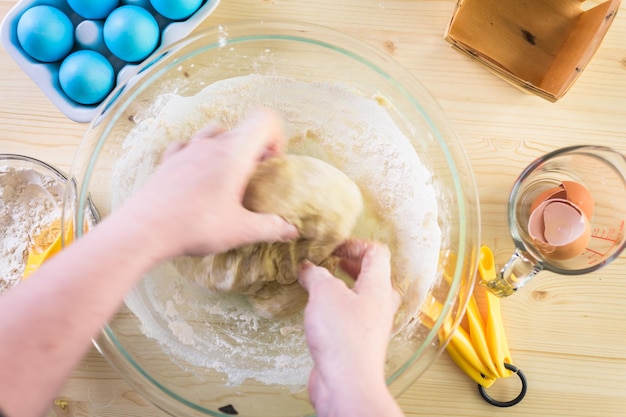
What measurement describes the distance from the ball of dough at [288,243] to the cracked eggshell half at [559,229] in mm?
372

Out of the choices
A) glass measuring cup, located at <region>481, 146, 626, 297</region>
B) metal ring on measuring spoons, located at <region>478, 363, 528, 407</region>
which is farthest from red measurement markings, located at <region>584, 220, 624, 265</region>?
metal ring on measuring spoons, located at <region>478, 363, 528, 407</region>

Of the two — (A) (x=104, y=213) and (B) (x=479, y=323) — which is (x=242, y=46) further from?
(B) (x=479, y=323)

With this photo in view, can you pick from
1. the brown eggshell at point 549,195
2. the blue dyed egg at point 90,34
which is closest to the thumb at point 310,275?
the brown eggshell at point 549,195

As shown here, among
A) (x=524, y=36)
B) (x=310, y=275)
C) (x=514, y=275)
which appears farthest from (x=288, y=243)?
(x=524, y=36)

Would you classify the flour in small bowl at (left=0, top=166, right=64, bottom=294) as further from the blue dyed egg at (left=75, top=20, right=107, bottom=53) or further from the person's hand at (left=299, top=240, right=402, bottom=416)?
the person's hand at (left=299, top=240, right=402, bottom=416)

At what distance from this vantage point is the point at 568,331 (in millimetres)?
963

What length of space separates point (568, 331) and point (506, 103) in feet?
1.59

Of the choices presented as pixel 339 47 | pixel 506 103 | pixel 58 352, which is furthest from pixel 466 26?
pixel 58 352

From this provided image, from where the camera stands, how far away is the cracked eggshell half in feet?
2.95

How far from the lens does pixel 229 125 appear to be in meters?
→ 0.90

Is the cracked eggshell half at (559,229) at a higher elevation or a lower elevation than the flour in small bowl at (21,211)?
higher

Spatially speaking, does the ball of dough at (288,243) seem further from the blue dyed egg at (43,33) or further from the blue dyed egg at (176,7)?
the blue dyed egg at (43,33)

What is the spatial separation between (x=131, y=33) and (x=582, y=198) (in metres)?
0.93

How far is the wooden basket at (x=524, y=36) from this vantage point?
0.94 meters
